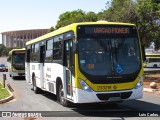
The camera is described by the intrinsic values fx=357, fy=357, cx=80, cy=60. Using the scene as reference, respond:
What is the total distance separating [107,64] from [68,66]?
1.56 meters

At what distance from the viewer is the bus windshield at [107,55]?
1182cm

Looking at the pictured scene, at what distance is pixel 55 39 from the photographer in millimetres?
15062

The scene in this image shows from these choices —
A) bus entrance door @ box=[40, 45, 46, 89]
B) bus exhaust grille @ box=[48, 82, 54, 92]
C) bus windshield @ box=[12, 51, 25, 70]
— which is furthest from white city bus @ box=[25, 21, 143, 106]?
bus windshield @ box=[12, 51, 25, 70]

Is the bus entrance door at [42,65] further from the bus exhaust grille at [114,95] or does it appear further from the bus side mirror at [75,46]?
the bus exhaust grille at [114,95]

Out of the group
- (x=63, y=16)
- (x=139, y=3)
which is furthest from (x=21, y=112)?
(x=63, y=16)

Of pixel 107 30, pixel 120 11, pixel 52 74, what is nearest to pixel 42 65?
pixel 52 74

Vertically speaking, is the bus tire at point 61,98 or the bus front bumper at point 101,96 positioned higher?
the bus front bumper at point 101,96

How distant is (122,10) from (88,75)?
22.5m

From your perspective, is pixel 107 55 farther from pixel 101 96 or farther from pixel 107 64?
pixel 101 96

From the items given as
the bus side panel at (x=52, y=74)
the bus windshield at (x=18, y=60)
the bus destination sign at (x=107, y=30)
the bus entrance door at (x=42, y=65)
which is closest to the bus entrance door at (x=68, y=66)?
the bus side panel at (x=52, y=74)

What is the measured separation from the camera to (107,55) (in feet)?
39.3

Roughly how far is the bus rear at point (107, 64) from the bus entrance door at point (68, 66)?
72cm

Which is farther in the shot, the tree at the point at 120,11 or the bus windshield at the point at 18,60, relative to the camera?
the bus windshield at the point at 18,60

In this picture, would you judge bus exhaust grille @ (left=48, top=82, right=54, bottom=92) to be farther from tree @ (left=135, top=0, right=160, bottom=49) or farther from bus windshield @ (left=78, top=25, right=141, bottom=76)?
tree @ (left=135, top=0, right=160, bottom=49)
